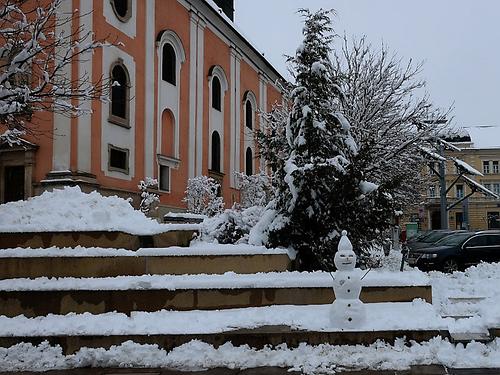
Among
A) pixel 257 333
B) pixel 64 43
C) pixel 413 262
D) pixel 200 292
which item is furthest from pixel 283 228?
pixel 413 262

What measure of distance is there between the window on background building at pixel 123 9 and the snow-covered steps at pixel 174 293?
Result: 16.0 meters

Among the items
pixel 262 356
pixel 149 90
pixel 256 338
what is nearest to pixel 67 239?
pixel 256 338

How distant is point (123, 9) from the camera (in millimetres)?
22391

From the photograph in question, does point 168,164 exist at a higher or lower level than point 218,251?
higher

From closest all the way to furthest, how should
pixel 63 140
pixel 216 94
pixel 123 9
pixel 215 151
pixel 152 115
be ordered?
pixel 63 140 → pixel 123 9 → pixel 152 115 → pixel 215 151 → pixel 216 94

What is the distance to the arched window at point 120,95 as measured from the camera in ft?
70.2

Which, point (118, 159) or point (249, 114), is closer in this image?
point (118, 159)

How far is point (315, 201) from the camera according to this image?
10.5m

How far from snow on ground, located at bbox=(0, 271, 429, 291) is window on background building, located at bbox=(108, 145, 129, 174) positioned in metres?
12.5

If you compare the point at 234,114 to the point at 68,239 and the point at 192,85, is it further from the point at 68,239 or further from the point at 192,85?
the point at 68,239

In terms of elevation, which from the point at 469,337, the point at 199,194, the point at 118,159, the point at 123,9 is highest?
the point at 123,9

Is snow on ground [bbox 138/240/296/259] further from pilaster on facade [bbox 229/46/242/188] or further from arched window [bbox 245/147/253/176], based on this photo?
arched window [bbox 245/147/253/176]

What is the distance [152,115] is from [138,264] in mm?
15947

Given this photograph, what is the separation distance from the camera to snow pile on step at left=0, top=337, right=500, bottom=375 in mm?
6605
